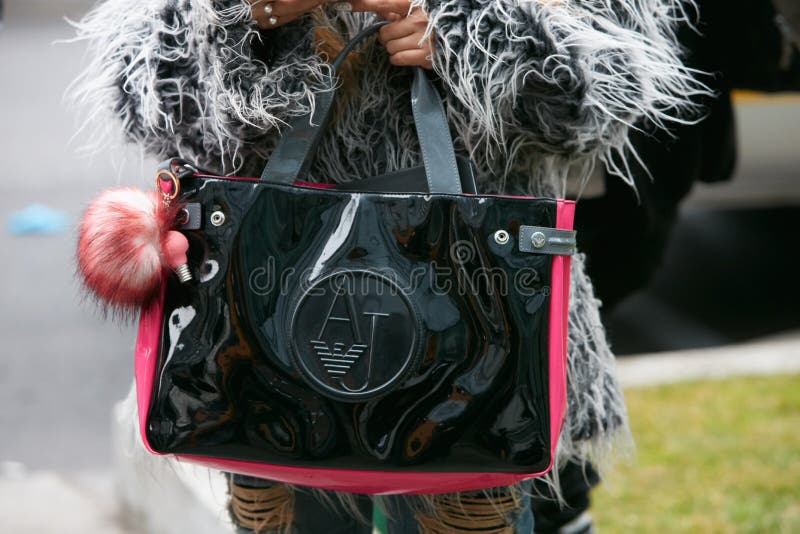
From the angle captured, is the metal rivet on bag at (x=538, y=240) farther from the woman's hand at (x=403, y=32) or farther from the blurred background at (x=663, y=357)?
the blurred background at (x=663, y=357)

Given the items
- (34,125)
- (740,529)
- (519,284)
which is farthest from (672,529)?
(34,125)

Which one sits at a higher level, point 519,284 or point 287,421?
point 519,284

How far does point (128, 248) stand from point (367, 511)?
1.99ft

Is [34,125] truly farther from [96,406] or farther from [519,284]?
[519,284]

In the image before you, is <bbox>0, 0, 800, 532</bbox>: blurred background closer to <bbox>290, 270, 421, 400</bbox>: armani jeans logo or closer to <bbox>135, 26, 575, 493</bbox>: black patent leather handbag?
<bbox>135, 26, 575, 493</bbox>: black patent leather handbag

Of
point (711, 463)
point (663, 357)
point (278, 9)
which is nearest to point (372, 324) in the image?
point (278, 9)

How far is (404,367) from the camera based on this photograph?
121 cm

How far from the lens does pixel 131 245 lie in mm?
1217

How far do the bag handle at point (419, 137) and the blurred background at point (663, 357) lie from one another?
306 millimetres

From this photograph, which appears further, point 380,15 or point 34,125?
point 34,125

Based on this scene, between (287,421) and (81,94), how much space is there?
595 mm

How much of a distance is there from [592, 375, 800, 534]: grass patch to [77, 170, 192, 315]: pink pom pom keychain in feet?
4.80

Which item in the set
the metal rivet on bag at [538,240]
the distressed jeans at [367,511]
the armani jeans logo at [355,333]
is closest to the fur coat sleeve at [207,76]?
the armani jeans logo at [355,333]

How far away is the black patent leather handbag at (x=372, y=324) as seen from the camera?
1215 mm
